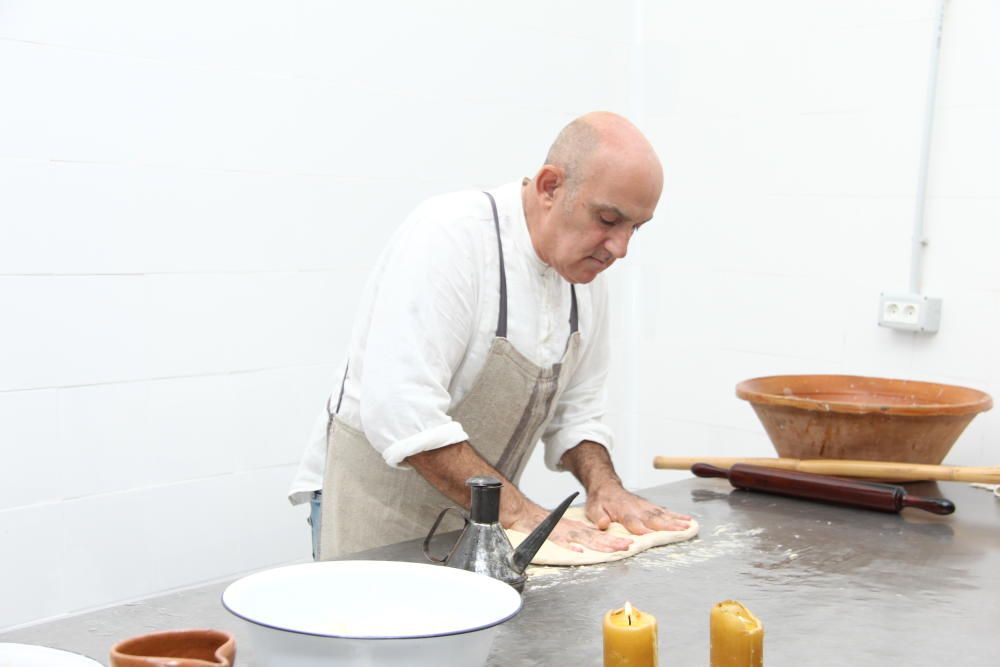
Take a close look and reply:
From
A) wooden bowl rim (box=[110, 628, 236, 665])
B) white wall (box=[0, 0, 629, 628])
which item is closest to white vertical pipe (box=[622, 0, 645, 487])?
white wall (box=[0, 0, 629, 628])

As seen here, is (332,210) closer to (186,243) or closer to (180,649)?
(186,243)

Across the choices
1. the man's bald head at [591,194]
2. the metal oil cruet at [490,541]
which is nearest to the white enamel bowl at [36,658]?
the metal oil cruet at [490,541]

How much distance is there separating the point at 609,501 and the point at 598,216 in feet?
1.67

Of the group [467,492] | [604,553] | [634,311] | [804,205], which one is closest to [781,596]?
[604,553]

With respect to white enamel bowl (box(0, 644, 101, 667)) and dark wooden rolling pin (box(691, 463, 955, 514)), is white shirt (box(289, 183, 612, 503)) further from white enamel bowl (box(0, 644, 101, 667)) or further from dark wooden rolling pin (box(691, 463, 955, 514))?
white enamel bowl (box(0, 644, 101, 667))

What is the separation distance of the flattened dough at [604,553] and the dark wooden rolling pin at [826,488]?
34 centimetres

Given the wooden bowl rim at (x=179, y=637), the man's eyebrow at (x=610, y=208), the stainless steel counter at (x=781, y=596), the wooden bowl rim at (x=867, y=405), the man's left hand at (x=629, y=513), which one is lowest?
the stainless steel counter at (x=781, y=596)

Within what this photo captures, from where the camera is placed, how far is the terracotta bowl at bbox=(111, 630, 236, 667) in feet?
3.57

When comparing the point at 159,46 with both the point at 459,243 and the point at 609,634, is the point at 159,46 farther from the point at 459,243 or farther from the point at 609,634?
the point at 609,634

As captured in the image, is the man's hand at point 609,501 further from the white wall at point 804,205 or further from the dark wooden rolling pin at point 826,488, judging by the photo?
the white wall at point 804,205

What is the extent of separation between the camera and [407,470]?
209 centimetres

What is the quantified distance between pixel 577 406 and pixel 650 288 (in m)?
1.56

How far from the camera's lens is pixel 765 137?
11.1 feet

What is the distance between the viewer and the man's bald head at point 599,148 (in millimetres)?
1950
